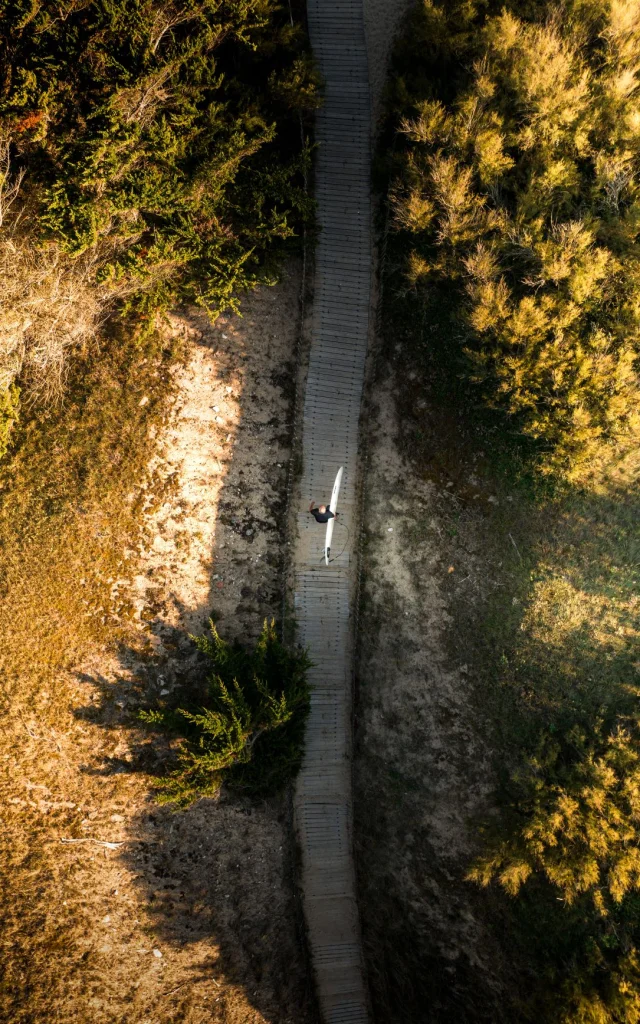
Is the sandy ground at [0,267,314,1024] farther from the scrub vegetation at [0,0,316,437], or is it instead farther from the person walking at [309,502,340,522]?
the scrub vegetation at [0,0,316,437]

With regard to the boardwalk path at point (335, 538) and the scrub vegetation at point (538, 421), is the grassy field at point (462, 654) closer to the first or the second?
the scrub vegetation at point (538, 421)

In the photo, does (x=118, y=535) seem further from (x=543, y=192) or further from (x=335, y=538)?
(x=543, y=192)

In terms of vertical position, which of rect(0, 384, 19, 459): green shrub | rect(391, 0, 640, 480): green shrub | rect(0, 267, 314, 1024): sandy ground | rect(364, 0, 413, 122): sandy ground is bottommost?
rect(0, 267, 314, 1024): sandy ground

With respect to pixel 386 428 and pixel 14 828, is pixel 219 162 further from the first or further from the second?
pixel 14 828

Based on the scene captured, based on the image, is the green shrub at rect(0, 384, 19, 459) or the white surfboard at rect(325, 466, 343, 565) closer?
the green shrub at rect(0, 384, 19, 459)

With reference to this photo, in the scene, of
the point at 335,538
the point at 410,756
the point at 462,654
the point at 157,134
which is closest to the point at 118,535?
the point at 335,538

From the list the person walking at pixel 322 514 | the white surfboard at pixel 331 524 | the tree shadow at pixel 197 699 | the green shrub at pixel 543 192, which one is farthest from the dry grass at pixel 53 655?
the green shrub at pixel 543 192

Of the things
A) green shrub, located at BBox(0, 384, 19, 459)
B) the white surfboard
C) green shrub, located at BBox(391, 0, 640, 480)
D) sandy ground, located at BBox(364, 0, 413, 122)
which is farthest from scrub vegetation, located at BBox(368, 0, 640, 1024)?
green shrub, located at BBox(0, 384, 19, 459)
